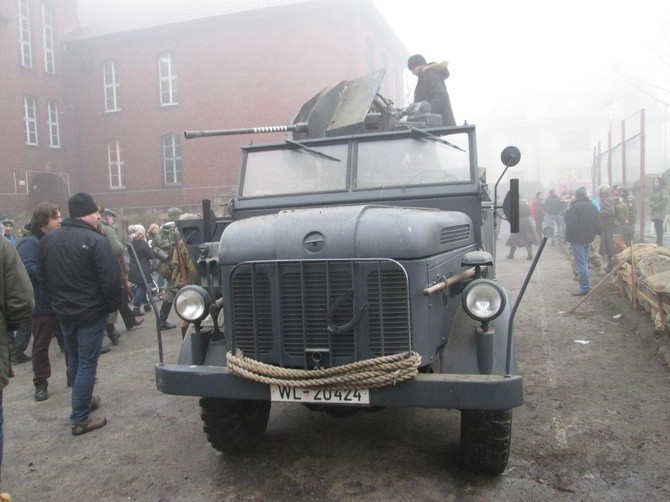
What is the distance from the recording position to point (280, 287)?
349 centimetres

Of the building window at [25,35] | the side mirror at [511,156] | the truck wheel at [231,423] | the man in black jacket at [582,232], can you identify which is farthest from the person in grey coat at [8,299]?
the building window at [25,35]

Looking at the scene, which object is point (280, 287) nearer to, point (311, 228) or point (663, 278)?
point (311, 228)

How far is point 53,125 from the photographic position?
87.8 ft

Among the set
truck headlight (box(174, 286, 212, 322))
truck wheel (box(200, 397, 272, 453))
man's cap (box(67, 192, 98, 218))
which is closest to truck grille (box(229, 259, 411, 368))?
truck headlight (box(174, 286, 212, 322))

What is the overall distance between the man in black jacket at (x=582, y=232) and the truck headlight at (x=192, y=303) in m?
7.27

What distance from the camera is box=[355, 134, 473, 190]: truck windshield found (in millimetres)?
4812

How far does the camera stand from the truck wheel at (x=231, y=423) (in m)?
3.97

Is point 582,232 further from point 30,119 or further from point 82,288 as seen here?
point 30,119

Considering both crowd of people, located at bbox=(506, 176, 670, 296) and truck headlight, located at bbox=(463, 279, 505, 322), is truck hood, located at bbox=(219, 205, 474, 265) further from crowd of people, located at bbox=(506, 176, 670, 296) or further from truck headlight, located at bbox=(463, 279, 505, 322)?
crowd of people, located at bbox=(506, 176, 670, 296)

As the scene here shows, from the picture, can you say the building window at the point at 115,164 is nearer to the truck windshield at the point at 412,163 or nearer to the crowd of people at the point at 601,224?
the crowd of people at the point at 601,224

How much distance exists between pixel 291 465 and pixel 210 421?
0.61 m

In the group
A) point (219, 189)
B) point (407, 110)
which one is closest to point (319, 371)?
point (407, 110)

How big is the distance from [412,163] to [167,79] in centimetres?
2439

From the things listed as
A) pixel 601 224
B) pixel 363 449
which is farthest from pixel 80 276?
pixel 601 224
